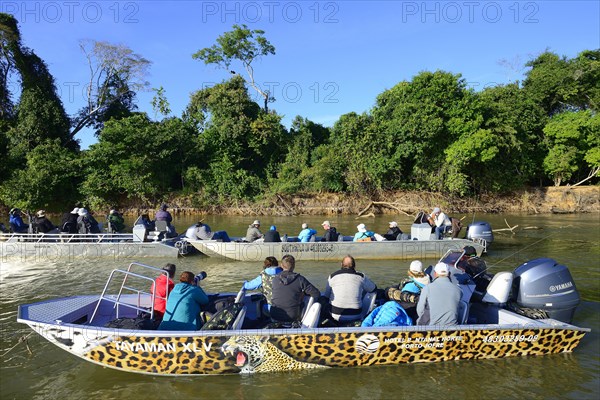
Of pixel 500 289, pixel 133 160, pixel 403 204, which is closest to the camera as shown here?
pixel 500 289

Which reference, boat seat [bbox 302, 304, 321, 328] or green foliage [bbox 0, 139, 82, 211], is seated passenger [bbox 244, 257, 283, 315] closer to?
boat seat [bbox 302, 304, 321, 328]

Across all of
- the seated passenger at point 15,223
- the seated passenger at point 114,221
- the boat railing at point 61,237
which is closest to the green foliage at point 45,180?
the seated passenger at point 15,223

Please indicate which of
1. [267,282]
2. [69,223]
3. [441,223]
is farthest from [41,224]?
[441,223]

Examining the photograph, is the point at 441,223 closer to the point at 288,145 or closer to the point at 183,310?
the point at 183,310

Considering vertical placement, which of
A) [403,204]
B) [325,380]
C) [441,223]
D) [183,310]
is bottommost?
[325,380]

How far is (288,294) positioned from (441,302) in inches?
86.5

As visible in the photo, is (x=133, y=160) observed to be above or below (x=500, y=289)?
above

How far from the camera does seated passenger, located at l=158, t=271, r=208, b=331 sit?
5590 millimetres

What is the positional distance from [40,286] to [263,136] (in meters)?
24.0

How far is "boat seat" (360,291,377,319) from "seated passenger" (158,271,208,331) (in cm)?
259

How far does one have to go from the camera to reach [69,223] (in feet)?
45.9

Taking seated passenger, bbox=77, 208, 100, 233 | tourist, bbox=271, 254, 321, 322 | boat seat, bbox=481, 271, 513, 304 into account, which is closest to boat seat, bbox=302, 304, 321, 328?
tourist, bbox=271, 254, 321, 322

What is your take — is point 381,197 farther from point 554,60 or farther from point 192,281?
point 192,281

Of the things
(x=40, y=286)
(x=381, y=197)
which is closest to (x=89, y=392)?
(x=40, y=286)
